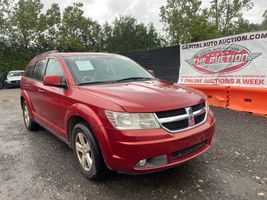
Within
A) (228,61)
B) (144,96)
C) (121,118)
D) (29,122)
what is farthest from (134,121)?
(228,61)

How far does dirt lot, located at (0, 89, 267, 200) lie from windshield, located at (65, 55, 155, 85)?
1.35 m

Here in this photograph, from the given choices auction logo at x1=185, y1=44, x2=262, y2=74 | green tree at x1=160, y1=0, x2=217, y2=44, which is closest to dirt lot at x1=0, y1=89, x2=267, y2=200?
auction logo at x1=185, y1=44, x2=262, y2=74

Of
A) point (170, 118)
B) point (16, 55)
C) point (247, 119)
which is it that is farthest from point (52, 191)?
point (16, 55)

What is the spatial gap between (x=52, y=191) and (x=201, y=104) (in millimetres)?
2186

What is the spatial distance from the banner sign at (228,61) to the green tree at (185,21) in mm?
26814

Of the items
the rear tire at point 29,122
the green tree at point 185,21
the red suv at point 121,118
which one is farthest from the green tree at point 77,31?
the red suv at point 121,118

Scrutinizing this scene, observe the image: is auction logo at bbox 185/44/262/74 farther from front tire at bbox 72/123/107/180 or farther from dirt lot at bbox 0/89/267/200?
front tire at bbox 72/123/107/180

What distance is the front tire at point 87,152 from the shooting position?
10.7 feet

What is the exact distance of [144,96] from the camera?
321 centimetres

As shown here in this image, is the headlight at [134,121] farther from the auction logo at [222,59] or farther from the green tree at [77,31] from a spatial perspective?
the green tree at [77,31]

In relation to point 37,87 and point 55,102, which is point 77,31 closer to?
point 37,87

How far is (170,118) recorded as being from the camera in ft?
9.97

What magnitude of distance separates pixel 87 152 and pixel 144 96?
1.08 metres

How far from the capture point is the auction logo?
703cm
